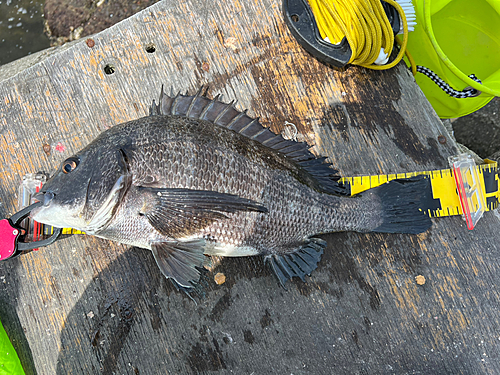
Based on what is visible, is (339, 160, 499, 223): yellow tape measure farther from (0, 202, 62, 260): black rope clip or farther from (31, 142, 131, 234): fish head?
(0, 202, 62, 260): black rope clip

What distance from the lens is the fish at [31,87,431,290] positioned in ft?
5.32

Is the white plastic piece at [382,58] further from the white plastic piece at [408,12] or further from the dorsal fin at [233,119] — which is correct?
the dorsal fin at [233,119]

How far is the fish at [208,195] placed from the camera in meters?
1.62

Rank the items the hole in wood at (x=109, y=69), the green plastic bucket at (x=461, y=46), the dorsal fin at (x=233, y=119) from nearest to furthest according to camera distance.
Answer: the dorsal fin at (x=233, y=119)
the hole in wood at (x=109, y=69)
the green plastic bucket at (x=461, y=46)

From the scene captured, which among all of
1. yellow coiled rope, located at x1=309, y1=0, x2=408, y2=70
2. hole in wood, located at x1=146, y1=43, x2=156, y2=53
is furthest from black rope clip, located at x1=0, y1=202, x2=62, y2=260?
yellow coiled rope, located at x1=309, y1=0, x2=408, y2=70

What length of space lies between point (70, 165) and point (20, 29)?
285cm

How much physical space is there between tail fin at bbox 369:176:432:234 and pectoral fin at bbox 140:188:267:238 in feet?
2.81

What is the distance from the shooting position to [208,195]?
63.1 inches

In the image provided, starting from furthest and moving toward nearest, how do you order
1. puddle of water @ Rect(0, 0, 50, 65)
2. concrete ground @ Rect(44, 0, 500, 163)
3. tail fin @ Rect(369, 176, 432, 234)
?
puddle of water @ Rect(0, 0, 50, 65)
concrete ground @ Rect(44, 0, 500, 163)
tail fin @ Rect(369, 176, 432, 234)

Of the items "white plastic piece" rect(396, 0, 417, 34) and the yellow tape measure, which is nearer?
the yellow tape measure

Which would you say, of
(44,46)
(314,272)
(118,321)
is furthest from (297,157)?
(44,46)

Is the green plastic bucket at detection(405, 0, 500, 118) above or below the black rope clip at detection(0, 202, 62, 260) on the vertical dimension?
below

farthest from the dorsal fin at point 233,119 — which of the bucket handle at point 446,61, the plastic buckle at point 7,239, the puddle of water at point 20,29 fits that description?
the puddle of water at point 20,29

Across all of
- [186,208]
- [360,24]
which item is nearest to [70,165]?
[186,208]
